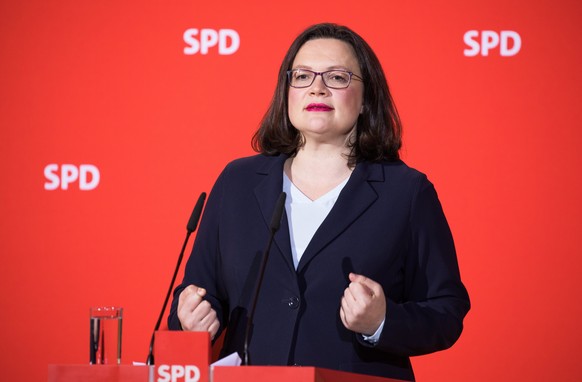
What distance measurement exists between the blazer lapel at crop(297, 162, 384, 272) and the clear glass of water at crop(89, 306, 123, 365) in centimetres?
46

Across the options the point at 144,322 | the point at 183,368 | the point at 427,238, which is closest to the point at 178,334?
the point at 183,368

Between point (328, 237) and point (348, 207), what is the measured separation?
0.09 metres

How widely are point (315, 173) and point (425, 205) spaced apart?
273mm

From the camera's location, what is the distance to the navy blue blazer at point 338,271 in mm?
1874

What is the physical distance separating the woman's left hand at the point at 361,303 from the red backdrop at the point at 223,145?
1.30 m

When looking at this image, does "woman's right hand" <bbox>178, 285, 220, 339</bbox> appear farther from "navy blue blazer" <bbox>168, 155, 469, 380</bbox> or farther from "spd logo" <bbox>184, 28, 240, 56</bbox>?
"spd logo" <bbox>184, 28, 240, 56</bbox>

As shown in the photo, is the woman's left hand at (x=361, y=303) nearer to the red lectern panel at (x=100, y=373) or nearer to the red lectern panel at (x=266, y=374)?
the red lectern panel at (x=266, y=374)

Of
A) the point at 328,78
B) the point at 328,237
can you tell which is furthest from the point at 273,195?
the point at 328,78

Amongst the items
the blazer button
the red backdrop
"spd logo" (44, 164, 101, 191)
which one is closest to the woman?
the blazer button

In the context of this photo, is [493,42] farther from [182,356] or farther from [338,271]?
[182,356]

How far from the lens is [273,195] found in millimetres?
2041

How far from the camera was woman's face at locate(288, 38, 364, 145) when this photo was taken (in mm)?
2064

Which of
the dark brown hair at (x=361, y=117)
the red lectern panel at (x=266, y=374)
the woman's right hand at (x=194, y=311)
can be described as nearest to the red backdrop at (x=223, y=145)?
the dark brown hair at (x=361, y=117)

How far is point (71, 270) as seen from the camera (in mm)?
2982
